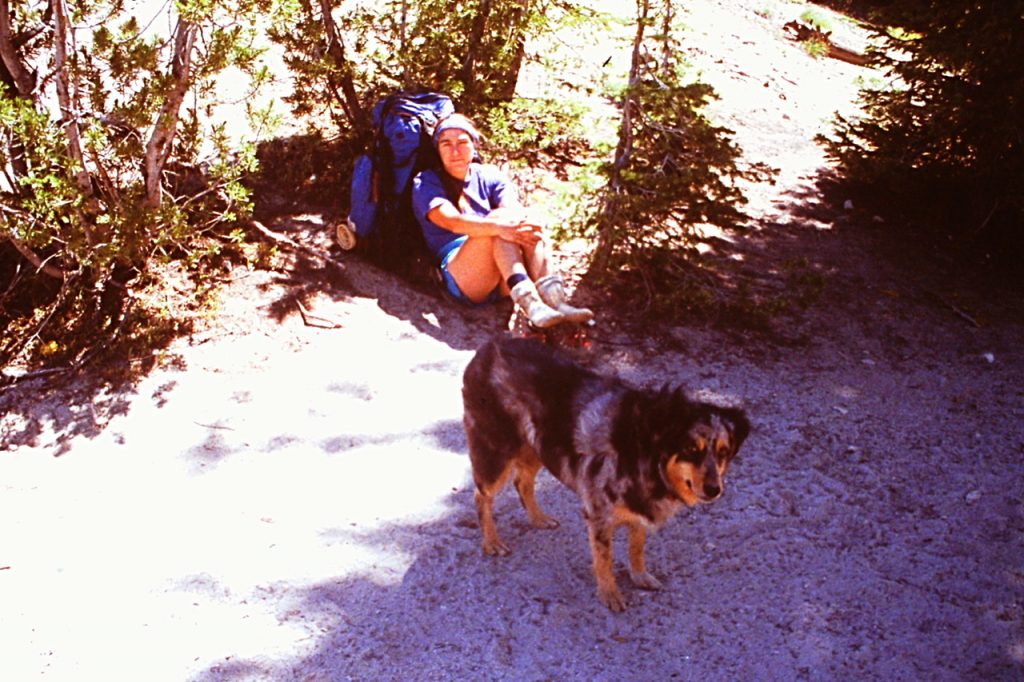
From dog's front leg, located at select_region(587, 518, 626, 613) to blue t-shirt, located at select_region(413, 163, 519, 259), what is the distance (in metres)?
3.48

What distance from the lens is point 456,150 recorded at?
22.9 feet

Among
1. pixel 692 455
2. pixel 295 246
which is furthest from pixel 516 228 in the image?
pixel 692 455

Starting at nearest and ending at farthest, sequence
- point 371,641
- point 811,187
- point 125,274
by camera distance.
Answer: point 371,641
point 125,274
point 811,187

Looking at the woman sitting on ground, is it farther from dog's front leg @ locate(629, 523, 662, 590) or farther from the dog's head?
the dog's head

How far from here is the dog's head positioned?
12.5 feet

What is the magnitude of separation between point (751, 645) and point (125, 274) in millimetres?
5503

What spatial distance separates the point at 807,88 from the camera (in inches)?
533

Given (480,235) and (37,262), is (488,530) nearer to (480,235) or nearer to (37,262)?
(480,235)

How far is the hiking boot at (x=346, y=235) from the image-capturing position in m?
7.43

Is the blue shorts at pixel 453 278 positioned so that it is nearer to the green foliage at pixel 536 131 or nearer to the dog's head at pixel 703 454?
the green foliage at pixel 536 131

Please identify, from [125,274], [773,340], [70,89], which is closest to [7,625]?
[125,274]

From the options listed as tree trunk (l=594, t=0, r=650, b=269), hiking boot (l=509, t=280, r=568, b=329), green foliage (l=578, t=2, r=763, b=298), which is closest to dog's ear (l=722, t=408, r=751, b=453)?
hiking boot (l=509, t=280, r=568, b=329)

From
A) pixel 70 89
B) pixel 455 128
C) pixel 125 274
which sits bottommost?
pixel 125 274

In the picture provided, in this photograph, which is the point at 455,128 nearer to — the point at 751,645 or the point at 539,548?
the point at 539,548
